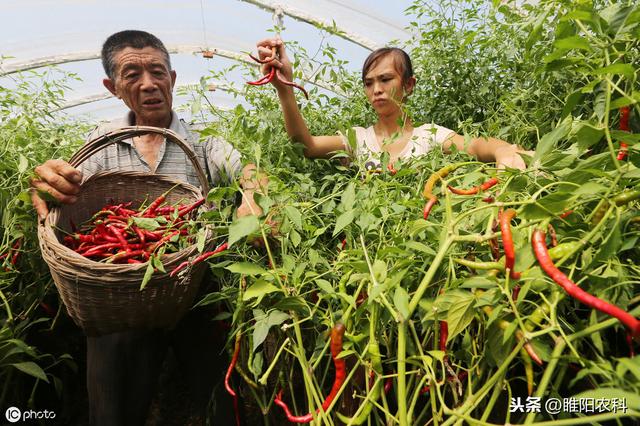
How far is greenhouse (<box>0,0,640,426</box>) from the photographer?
0.58m

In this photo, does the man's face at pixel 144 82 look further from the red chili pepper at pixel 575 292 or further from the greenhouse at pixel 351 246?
the red chili pepper at pixel 575 292

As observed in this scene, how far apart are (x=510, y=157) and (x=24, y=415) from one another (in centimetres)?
162

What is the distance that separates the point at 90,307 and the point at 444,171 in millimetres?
785

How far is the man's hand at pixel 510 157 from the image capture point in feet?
3.75

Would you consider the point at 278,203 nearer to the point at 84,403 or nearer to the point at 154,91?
the point at 154,91

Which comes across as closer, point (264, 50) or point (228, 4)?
point (264, 50)

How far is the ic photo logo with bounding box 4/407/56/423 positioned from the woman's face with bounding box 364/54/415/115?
154 cm

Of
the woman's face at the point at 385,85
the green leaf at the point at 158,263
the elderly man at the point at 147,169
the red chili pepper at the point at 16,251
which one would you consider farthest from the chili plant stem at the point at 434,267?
the woman's face at the point at 385,85

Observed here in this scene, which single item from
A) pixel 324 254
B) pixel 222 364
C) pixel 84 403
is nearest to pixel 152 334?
pixel 222 364

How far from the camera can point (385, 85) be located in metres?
1.72

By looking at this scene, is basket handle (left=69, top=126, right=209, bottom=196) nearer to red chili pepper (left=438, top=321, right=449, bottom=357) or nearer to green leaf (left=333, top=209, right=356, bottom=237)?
green leaf (left=333, top=209, right=356, bottom=237)

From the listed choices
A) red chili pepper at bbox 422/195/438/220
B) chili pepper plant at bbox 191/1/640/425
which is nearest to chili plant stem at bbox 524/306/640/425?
chili pepper plant at bbox 191/1/640/425

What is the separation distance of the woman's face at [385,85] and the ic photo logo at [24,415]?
1542mm

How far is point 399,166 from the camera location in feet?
3.96
